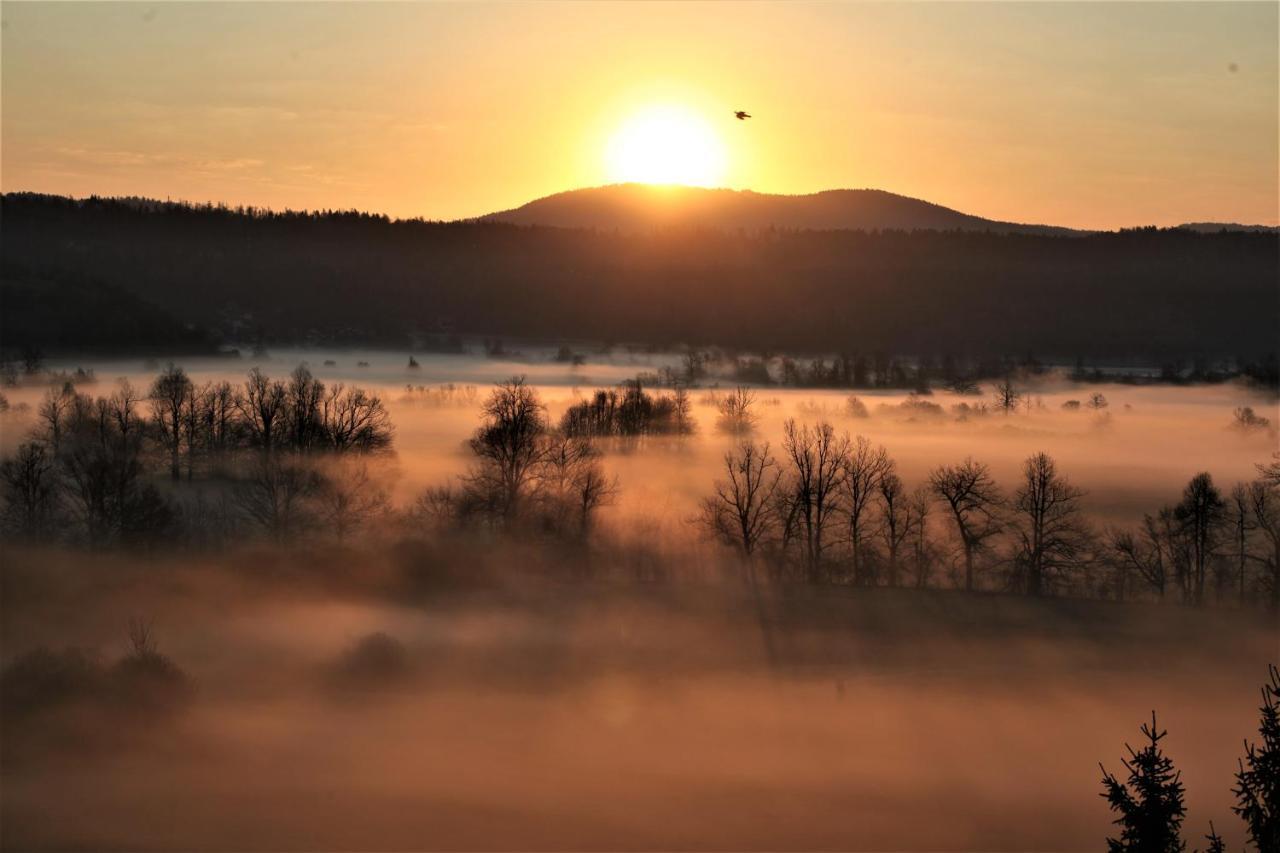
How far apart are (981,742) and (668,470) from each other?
206 feet

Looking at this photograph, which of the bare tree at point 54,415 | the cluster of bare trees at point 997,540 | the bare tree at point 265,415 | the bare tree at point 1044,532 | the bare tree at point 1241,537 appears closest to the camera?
Answer: the bare tree at point 1044,532

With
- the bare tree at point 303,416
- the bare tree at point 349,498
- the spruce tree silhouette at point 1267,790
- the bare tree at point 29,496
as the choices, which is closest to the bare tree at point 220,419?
the bare tree at point 303,416

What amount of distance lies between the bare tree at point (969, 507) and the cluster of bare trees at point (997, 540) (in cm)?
17

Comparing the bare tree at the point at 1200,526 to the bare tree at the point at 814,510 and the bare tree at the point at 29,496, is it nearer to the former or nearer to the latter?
the bare tree at the point at 814,510

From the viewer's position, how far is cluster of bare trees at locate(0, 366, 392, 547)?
82188 mm

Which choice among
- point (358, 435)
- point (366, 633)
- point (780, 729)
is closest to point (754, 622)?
point (780, 729)

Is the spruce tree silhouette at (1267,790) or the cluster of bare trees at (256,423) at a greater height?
the cluster of bare trees at (256,423)

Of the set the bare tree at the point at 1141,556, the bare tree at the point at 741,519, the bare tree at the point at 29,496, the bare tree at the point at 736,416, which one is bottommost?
the bare tree at the point at 1141,556

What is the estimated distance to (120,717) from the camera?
2297 inches

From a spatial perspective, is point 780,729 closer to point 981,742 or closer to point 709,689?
point 709,689

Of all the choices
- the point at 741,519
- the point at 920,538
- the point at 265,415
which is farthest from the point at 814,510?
the point at 265,415

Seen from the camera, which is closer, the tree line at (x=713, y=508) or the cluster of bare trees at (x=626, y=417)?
the tree line at (x=713, y=508)

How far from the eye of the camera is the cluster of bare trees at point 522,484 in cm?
8862

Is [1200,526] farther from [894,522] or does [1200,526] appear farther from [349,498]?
[349,498]
